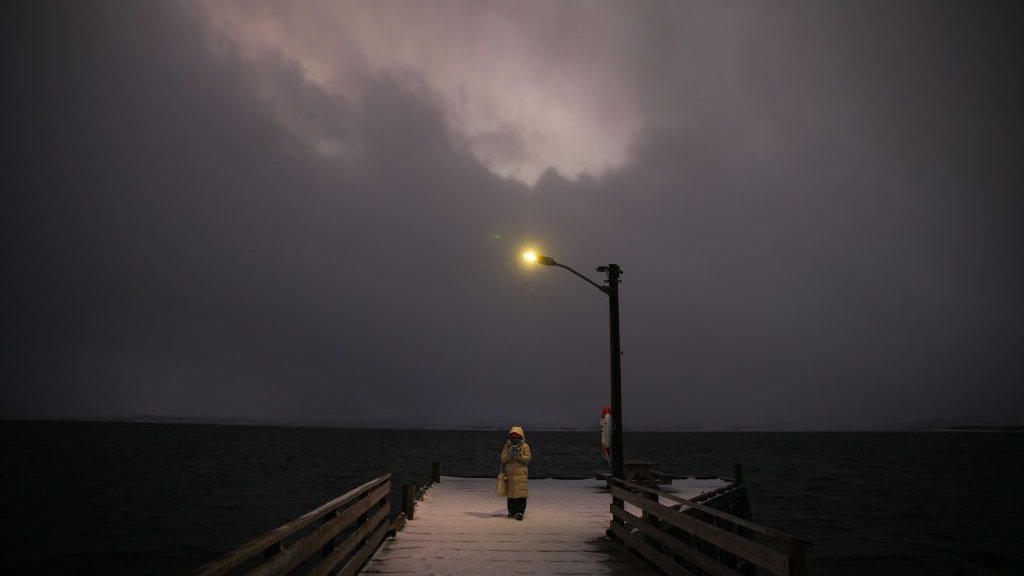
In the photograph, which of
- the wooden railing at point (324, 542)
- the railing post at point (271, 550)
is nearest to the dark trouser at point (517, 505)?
the wooden railing at point (324, 542)

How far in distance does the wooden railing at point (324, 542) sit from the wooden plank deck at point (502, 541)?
1.26 feet

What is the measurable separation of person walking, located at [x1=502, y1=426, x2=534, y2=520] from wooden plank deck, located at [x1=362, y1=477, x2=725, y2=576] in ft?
1.10

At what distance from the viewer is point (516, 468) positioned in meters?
13.0

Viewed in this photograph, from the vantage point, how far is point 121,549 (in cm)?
2367

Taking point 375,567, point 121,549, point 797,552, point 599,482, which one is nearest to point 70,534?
point 121,549

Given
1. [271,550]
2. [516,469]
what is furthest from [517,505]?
[271,550]

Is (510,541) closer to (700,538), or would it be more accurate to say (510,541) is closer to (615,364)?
(700,538)

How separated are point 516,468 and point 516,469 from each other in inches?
1.2

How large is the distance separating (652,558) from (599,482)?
1476 cm

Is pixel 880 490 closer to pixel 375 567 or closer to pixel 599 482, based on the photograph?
pixel 599 482

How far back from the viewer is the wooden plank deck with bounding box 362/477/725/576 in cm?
882

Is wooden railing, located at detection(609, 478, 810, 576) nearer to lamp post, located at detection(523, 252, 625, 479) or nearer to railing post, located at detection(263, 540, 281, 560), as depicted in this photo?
lamp post, located at detection(523, 252, 625, 479)

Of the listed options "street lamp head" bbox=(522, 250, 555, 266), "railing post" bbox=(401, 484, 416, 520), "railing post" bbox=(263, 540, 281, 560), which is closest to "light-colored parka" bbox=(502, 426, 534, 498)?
"railing post" bbox=(401, 484, 416, 520)

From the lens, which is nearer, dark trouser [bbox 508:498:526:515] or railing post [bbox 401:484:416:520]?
railing post [bbox 401:484:416:520]
